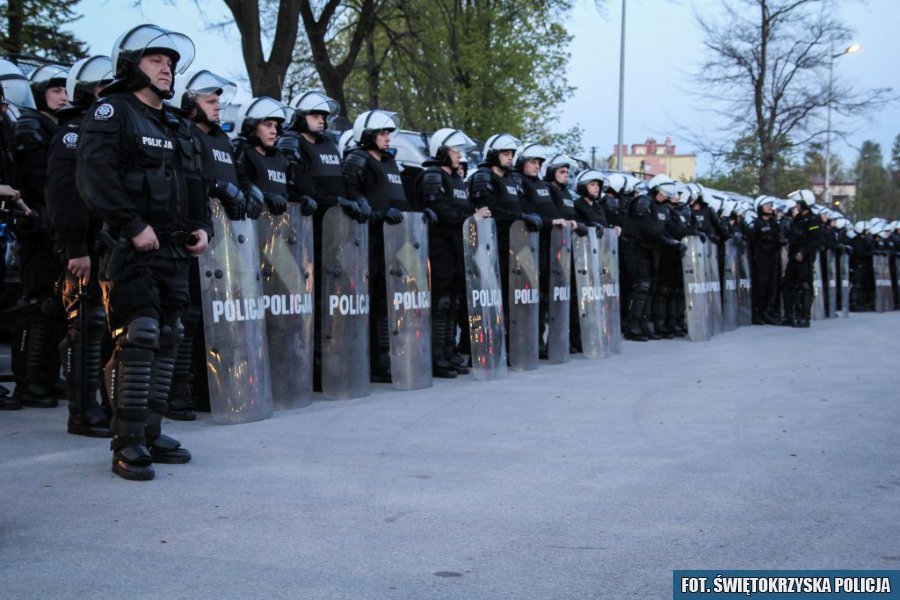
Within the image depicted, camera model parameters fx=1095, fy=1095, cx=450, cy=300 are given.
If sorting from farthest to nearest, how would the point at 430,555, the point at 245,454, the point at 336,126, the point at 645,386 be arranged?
the point at 336,126, the point at 645,386, the point at 245,454, the point at 430,555

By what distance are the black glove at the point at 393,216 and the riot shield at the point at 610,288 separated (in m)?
3.75

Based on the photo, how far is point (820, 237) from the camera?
60.7 ft

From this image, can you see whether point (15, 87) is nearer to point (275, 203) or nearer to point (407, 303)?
point (275, 203)

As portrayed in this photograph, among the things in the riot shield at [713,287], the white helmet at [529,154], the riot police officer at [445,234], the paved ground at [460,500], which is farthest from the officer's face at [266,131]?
the riot shield at [713,287]

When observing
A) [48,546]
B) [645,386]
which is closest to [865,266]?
[645,386]

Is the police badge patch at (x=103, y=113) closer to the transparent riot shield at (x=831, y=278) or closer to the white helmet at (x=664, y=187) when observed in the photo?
the white helmet at (x=664, y=187)

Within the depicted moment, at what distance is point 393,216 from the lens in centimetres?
863

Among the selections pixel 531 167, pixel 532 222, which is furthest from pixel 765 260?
pixel 532 222

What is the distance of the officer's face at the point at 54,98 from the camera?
7195 mm

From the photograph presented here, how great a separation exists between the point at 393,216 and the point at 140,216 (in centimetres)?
365

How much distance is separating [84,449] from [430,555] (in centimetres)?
268

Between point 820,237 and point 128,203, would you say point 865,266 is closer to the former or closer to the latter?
point 820,237

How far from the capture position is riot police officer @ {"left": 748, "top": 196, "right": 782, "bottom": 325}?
726 inches

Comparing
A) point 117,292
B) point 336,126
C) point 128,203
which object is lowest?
point 117,292
